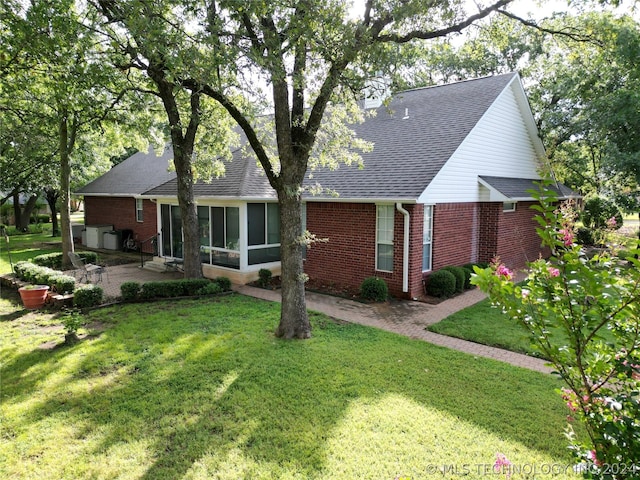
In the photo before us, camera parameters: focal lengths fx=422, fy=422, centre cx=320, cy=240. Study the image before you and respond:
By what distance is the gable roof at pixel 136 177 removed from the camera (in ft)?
69.2

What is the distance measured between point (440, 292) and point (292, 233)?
5544mm

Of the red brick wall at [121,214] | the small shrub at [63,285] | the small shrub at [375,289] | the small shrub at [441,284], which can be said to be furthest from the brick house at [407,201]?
the red brick wall at [121,214]

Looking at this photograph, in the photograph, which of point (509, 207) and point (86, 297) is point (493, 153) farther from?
point (86, 297)

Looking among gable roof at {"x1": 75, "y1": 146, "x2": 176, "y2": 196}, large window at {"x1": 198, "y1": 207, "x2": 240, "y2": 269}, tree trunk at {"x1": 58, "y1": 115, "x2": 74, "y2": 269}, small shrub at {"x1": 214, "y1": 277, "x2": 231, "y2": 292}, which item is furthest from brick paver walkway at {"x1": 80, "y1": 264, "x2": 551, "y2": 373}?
gable roof at {"x1": 75, "y1": 146, "x2": 176, "y2": 196}

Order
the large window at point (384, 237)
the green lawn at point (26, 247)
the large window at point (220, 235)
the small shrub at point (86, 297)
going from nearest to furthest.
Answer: the small shrub at point (86, 297) < the large window at point (384, 237) < the large window at point (220, 235) < the green lawn at point (26, 247)

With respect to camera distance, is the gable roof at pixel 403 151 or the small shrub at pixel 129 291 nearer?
the small shrub at pixel 129 291

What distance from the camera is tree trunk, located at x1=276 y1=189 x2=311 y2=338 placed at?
8.10 meters

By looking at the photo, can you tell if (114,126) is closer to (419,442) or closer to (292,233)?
(292,233)

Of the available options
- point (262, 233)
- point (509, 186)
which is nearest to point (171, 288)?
point (262, 233)

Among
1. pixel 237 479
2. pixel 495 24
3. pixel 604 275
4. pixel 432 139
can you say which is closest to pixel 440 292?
pixel 432 139

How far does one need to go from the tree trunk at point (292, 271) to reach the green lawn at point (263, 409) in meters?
0.37

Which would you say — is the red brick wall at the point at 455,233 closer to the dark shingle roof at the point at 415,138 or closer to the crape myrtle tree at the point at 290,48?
the dark shingle roof at the point at 415,138

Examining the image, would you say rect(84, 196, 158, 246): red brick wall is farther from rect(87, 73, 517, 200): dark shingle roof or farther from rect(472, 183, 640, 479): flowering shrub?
rect(472, 183, 640, 479): flowering shrub

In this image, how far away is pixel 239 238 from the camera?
13.5 meters
